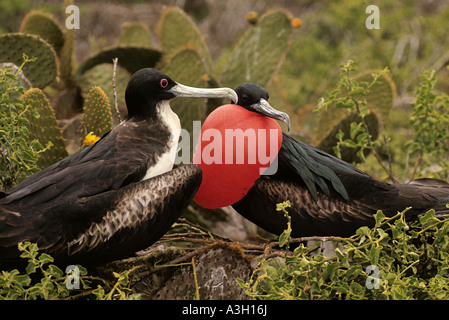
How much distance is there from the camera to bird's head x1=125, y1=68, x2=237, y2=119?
2225 mm

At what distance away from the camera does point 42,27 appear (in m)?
3.73

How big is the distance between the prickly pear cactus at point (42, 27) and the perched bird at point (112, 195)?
1.69 m

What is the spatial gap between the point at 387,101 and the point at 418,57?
2542 millimetres

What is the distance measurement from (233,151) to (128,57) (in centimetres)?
166

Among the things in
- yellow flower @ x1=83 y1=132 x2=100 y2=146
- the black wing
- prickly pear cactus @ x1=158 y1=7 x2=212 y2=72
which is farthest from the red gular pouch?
prickly pear cactus @ x1=158 y1=7 x2=212 y2=72

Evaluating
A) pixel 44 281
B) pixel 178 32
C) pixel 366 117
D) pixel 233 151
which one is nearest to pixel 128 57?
pixel 178 32

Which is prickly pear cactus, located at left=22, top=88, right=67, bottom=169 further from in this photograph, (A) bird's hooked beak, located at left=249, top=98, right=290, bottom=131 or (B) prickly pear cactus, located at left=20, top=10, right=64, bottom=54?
(B) prickly pear cactus, located at left=20, top=10, right=64, bottom=54

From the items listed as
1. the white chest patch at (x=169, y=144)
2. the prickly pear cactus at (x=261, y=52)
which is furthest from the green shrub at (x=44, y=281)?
the prickly pear cactus at (x=261, y=52)

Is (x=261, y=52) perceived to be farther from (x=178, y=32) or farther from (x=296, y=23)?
(x=178, y=32)

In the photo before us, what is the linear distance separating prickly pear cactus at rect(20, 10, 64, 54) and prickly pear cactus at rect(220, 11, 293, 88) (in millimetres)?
962

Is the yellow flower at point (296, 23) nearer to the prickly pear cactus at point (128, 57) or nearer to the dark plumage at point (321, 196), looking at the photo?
the prickly pear cactus at point (128, 57)

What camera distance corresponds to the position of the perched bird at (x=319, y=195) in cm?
232

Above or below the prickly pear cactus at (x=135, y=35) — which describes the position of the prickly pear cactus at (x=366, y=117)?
below
